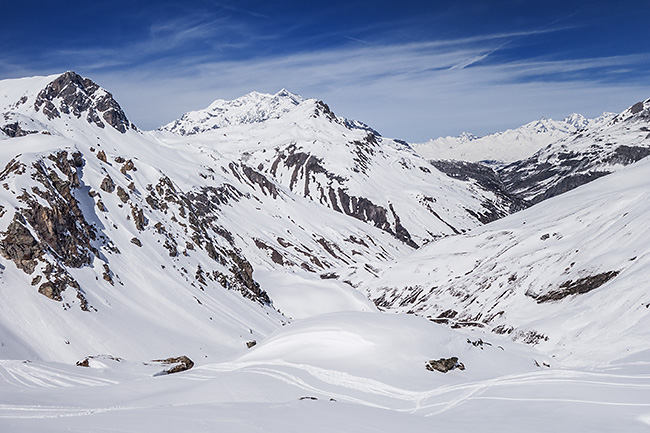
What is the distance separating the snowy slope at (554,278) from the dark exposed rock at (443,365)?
14.0 metres

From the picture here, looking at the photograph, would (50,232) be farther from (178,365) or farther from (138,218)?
(178,365)

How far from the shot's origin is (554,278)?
65312 millimetres

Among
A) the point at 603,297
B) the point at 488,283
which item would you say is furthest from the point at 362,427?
the point at 488,283

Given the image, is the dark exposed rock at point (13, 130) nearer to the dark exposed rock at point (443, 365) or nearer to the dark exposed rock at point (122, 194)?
the dark exposed rock at point (122, 194)

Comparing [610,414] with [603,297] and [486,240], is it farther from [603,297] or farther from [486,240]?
[486,240]

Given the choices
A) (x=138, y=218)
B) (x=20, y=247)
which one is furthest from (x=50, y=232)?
(x=138, y=218)

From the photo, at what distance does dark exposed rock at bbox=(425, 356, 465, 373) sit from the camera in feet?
87.6

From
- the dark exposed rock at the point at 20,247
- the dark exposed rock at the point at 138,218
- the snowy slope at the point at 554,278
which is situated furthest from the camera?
the dark exposed rock at the point at 138,218

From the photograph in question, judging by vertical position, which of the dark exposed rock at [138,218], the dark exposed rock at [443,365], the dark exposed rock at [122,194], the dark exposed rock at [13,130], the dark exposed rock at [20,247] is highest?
the dark exposed rock at [13,130]

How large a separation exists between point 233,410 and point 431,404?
954 centimetres

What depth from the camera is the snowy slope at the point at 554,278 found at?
41781 millimetres

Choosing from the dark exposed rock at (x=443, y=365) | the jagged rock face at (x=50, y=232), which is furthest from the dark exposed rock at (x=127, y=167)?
the dark exposed rock at (x=443, y=365)

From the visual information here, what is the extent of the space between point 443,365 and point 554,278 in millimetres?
46239

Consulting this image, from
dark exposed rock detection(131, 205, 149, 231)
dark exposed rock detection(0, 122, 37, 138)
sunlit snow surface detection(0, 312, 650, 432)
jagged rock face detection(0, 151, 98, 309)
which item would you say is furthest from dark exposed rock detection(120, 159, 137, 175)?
dark exposed rock detection(0, 122, 37, 138)
